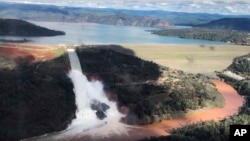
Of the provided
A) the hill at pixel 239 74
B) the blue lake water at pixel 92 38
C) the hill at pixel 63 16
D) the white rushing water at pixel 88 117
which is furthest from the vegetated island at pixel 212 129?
the hill at pixel 63 16

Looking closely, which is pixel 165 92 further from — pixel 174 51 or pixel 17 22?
pixel 17 22

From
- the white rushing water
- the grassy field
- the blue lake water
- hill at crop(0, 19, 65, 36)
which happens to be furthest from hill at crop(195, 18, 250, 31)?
the white rushing water

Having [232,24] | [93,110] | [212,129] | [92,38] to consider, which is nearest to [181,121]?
[212,129]

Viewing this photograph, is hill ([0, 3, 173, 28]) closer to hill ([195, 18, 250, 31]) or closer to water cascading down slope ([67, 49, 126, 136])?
hill ([195, 18, 250, 31])

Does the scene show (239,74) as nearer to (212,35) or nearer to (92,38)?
(92,38)

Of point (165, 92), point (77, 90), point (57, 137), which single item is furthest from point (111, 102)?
point (57, 137)
